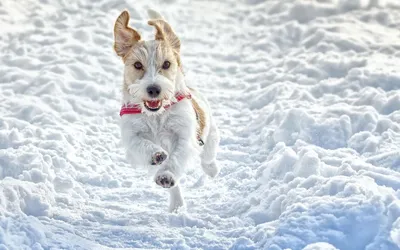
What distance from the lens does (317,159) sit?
6078mm

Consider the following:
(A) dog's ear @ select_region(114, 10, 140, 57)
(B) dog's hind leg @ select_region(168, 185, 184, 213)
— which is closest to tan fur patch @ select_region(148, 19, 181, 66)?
(A) dog's ear @ select_region(114, 10, 140, 57)

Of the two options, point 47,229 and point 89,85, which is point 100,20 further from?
point 47,229

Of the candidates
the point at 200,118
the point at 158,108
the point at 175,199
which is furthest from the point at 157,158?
the point at 200,118

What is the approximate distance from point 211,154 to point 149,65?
5.55 feet

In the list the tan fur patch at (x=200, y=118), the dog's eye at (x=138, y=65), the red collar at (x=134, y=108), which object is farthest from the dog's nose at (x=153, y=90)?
the tan fur patch at (x=200, y=118)

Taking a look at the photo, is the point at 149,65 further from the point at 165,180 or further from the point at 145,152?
the point at 165,180

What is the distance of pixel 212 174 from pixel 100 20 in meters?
6.33

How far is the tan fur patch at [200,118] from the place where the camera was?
626 centimetres

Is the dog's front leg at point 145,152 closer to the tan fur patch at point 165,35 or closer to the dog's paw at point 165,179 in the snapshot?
the dog's paw at point 165,179

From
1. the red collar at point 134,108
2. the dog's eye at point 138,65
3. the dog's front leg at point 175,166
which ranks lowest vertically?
the dog's front leg at point 175,166

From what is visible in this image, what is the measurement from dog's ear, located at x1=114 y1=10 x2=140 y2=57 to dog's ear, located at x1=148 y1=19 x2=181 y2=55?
17 centimetres

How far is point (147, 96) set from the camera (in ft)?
17.6

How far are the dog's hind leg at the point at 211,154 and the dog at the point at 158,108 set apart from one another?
26.6 inches

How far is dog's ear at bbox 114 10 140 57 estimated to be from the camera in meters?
5.77
